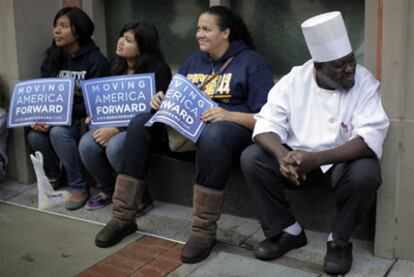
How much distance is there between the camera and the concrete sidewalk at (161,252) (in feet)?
11.8

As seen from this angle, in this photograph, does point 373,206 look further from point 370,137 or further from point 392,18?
point 392,18

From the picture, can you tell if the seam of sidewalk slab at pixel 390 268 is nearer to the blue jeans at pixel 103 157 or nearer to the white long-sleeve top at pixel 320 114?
the white long-sleeve top at pixel 320 114

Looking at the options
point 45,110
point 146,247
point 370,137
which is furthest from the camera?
point 45,110

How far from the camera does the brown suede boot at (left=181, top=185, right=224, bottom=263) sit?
146 inches

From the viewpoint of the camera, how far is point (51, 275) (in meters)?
3.66

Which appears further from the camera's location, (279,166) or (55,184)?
(55,184)

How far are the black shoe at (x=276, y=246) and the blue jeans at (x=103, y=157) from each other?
120 centimetres

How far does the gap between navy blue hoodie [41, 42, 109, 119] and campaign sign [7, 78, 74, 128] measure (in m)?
0.11

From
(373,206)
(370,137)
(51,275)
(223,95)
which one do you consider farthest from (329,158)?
(51,275)

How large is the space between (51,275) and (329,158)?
1.67 m

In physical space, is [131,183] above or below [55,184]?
above

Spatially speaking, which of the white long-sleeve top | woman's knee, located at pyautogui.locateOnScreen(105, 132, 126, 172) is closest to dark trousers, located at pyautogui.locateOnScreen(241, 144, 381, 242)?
the white long-sleeve top

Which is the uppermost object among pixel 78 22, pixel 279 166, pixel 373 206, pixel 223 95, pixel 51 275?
pixel 78 22

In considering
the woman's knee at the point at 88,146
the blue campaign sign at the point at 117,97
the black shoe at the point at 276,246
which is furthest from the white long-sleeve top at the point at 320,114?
the woman's knee at the point at 88,146
